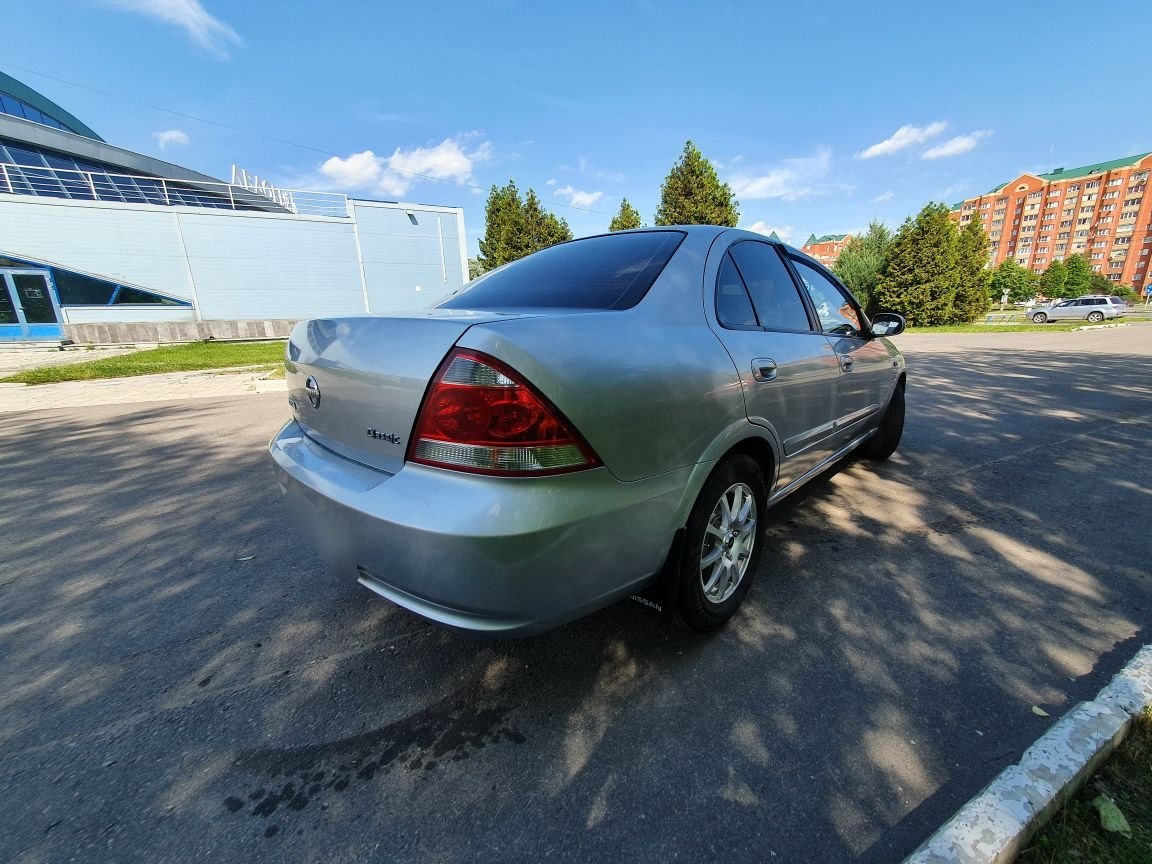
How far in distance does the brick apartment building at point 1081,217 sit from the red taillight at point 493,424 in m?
106

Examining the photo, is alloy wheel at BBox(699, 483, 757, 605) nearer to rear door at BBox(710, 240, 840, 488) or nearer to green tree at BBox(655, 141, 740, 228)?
rear door at BBox(710, 240, 840, 488)

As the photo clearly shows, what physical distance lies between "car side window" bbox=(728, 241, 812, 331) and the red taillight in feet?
4.81

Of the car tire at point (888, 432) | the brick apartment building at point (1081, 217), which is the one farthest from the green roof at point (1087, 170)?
the car tire at point (888, 432)

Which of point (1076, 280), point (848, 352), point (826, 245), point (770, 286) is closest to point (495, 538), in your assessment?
point (770, 286)

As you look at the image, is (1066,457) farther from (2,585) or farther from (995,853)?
(2,585)

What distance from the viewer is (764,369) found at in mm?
2168

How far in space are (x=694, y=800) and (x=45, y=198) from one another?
85.6ft

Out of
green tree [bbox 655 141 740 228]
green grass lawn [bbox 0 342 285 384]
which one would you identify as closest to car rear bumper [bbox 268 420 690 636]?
green grass lawn [bbox 0 342 285 384]

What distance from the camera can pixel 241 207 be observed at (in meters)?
24.2

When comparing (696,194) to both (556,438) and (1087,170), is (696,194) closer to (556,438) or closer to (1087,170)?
(556,438)

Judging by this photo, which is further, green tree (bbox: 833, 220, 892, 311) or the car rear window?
green tree (bbox: 833, 220, 892, 311)

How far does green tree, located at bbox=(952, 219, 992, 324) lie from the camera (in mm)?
24594

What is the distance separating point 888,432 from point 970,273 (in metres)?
28.0

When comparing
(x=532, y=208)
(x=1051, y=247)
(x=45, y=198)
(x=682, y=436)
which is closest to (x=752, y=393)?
(x=682, y=436)
